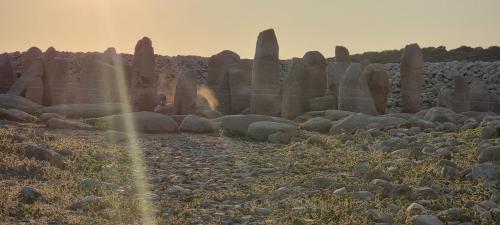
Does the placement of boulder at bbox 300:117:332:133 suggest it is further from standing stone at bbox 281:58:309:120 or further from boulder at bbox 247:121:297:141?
standing stone at bbox 281:58:309:120

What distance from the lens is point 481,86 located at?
29.0 m

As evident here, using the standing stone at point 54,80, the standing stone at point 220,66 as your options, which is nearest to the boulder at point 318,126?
the standing stone at point 220,66

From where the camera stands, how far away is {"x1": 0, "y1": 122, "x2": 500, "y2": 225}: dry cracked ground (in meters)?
6.57

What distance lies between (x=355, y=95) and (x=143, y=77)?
358 inches

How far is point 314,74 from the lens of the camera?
1029 inches

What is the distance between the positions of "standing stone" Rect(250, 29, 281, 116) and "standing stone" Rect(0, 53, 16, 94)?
1450 cm

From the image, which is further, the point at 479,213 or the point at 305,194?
the point at 305,194

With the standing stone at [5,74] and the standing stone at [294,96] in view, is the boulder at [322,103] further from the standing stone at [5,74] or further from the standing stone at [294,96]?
the standing stone at [5,74]

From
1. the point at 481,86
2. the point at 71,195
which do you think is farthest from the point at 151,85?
the point at 71,195

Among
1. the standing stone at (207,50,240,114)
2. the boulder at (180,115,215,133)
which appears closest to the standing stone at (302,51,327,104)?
the standing stone at (207,50,240,114)

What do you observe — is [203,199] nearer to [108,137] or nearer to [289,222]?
[289,222]

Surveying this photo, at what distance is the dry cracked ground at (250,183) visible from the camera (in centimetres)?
657

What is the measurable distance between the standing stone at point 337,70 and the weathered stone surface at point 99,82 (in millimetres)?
9637

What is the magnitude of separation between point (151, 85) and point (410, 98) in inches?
466
